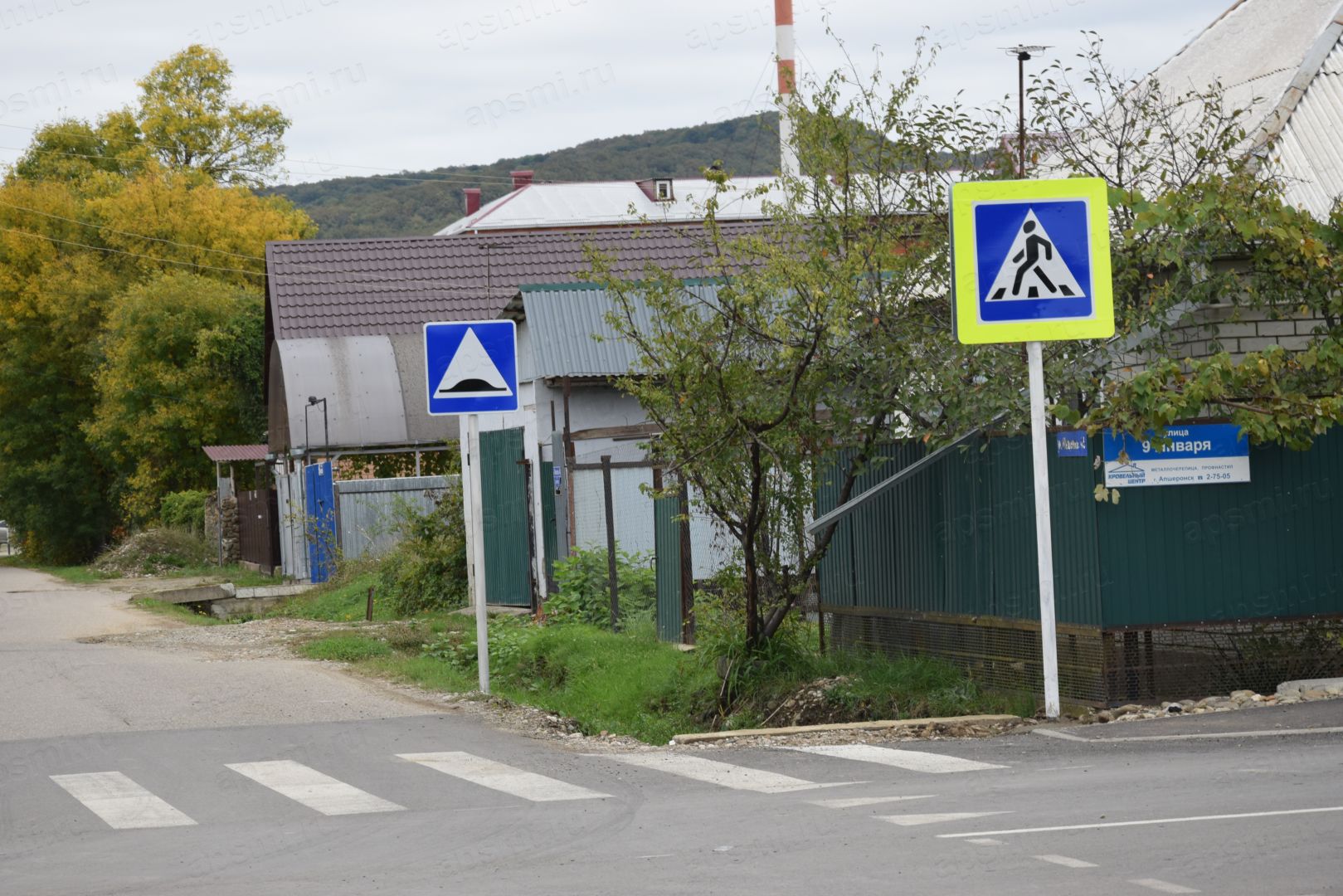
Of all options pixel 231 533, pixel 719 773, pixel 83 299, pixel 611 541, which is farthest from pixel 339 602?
pixel 83 299

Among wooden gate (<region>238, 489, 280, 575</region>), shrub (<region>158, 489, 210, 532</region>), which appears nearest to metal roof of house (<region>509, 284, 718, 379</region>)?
wooden gate (<region>238, 489, 280, 575</region>)

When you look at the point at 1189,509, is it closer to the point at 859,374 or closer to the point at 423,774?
the point at 859,374

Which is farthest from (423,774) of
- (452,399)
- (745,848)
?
(452,399)

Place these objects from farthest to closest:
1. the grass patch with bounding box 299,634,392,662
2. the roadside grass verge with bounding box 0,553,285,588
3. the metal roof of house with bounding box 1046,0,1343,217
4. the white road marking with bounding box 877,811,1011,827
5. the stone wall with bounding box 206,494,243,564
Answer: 1. the stone wall with bounding box 206,494,243,564
2. the roadside grass verge with bounding box 0,553,285,588
3. the grass patch with bounding box 299,634,392,662
4. the metal roof of house with bounding box 1046,0,1343,217
5. the white road marking with bounding box 877,811,1011,827

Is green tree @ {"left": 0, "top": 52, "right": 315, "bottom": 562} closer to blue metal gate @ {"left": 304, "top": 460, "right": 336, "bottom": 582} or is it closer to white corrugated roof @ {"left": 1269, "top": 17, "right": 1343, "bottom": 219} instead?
blue metal gate @ {"left": 304, "top": 460, "right": 336, "bottom": 582}

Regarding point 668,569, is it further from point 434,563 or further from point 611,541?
point 434,563

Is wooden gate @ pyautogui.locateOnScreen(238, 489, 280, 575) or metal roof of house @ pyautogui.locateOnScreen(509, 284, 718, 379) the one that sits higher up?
metal roof of house @ pyautogui.locateOnScreen(509, 284, 718, 379)

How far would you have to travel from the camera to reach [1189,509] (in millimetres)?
10898

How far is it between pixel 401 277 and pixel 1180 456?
26.8 m

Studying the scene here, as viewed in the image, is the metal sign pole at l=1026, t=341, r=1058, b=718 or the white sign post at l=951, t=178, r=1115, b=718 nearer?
the metal sign pole at l=1026, t=341, r=1058, b=718

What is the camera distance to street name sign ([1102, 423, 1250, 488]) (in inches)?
420

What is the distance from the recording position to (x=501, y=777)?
9391 mm

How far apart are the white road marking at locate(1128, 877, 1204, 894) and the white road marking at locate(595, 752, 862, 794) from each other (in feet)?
9.00

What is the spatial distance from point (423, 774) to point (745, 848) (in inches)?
122
